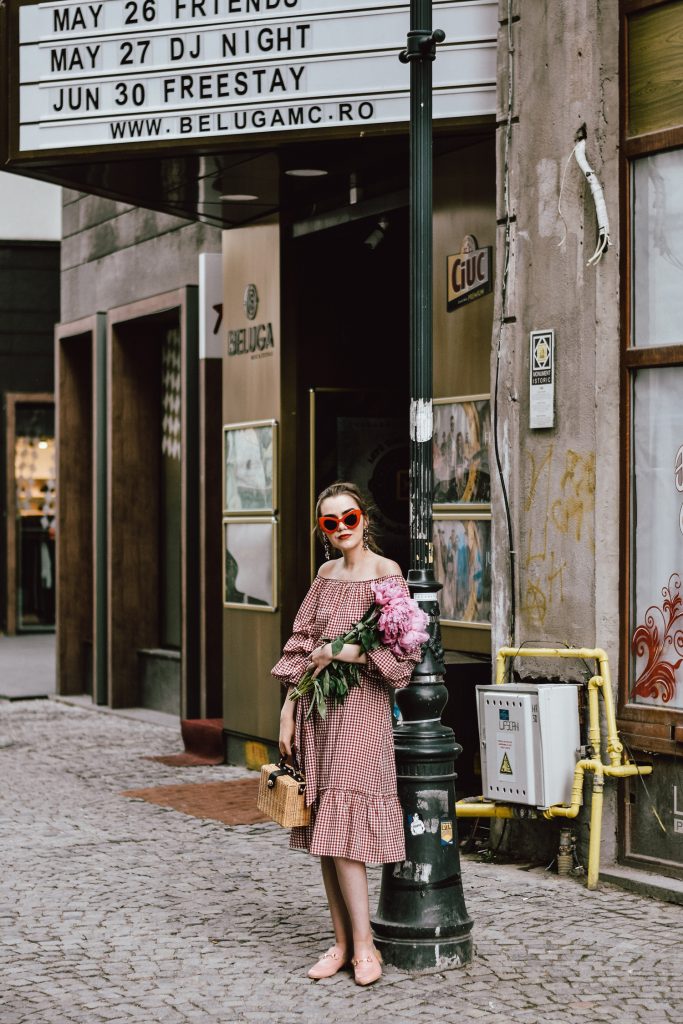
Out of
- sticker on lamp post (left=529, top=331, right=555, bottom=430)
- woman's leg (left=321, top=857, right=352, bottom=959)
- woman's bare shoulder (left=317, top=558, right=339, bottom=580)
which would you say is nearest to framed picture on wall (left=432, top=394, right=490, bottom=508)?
sticker on lamp post (left=529, top=331, right=555, bottom=430)

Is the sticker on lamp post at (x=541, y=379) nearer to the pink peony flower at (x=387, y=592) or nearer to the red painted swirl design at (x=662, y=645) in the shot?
the red painted swirl design at (x=662, y=645)

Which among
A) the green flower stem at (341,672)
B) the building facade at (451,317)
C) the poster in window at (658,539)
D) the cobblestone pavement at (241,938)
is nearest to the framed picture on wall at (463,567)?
the building facade at (451,317)

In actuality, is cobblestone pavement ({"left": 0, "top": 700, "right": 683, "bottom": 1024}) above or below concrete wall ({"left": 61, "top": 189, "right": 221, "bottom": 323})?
below

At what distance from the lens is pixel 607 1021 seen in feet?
18.1

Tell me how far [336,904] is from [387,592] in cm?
125

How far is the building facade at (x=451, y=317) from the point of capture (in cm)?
783

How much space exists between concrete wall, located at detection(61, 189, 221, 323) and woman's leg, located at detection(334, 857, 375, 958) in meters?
7.66

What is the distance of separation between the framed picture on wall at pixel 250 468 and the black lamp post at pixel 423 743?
4882 mm

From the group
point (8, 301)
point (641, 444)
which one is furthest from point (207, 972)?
point (8, 301)

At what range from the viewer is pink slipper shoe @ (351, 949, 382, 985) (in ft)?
19.6

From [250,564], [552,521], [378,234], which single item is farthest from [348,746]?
[250,564]

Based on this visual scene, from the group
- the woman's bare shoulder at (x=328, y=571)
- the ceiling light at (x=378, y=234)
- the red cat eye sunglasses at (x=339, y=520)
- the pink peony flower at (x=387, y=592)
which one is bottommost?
the pink peony flower at (x=387, y=592)

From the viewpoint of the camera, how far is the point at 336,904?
6.17m

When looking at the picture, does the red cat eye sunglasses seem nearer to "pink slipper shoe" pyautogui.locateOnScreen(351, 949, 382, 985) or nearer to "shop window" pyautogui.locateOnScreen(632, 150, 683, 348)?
"pink slipper shoe" pyautogui.locateOnScreen(351, 949, 382, 985)
